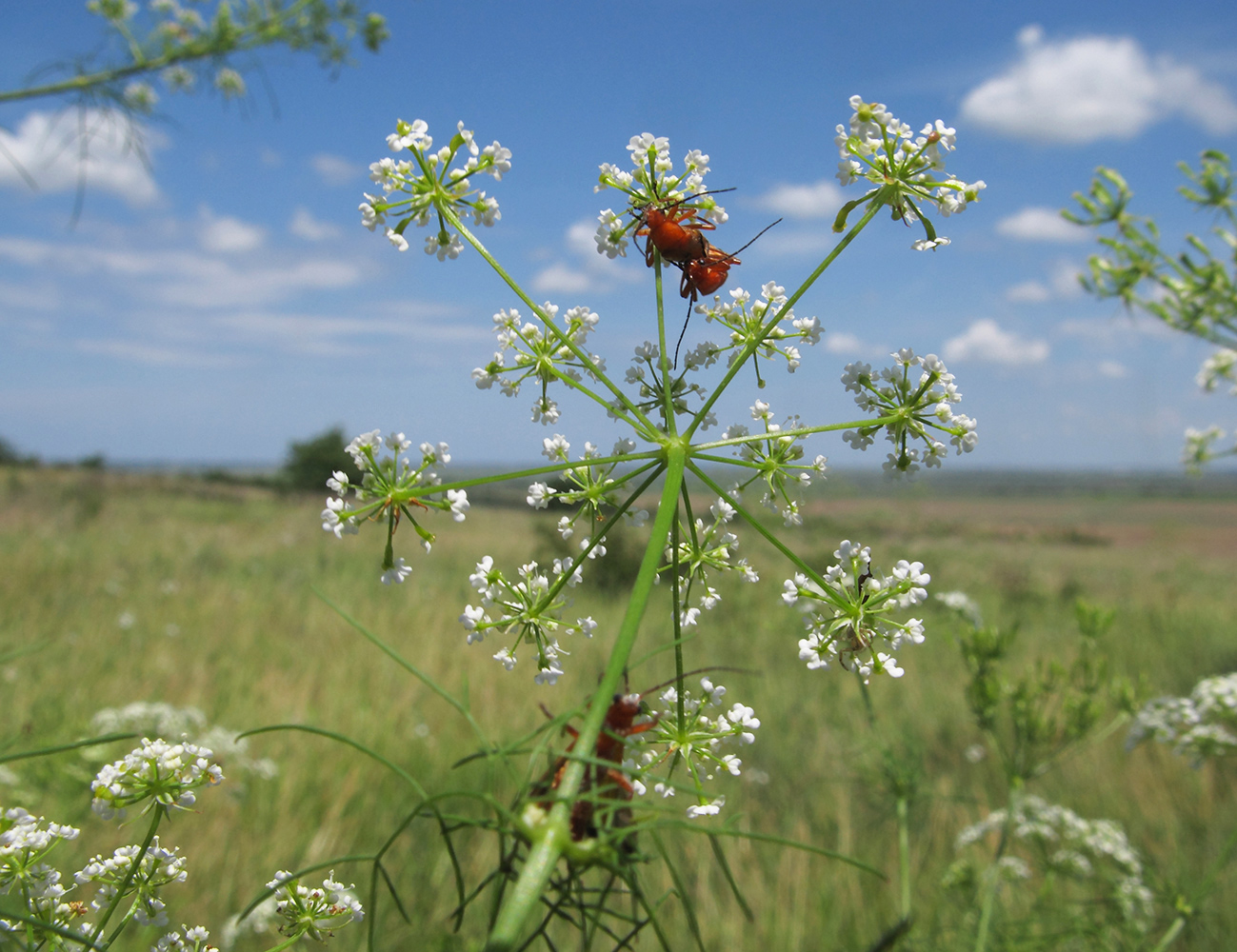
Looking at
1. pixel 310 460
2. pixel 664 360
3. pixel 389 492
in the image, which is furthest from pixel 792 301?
pixel 310 460

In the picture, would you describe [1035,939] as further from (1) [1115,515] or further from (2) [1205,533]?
(1) [1115,515]

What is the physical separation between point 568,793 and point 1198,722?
15.9ft

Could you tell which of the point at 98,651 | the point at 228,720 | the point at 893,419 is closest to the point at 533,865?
the point at 893,419

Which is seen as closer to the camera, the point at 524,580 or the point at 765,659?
the point at 524,580

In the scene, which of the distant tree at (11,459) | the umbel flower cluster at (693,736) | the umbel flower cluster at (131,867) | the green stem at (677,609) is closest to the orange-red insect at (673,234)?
the green stem at (677,609)

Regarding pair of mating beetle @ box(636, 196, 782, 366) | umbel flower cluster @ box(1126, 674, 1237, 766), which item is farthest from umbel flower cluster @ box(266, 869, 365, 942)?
umbel flower cluster @ box(1126, 674, 1237, 766)

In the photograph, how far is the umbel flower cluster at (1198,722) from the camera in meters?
4.04

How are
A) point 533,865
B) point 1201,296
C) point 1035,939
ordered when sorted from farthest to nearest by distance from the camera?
point 1201,296 < point 1035,939 < point 533,865

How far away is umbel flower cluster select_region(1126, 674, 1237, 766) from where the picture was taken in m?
4.04

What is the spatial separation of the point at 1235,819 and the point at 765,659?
5801 millimetres

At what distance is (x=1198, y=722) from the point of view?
4.33m

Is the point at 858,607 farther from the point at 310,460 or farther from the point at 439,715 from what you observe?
the point at 310,460

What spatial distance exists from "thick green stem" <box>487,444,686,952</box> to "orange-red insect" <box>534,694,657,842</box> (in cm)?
8

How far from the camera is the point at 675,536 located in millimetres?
1220
